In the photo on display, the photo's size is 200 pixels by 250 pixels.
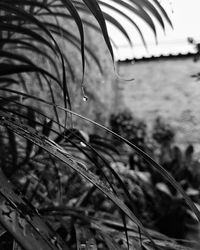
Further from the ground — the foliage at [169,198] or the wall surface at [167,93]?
the wall surface at [167,93]

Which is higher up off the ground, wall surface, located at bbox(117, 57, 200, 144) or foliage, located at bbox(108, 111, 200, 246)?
wall surface, located at bbox(117, 57, 200, 144)

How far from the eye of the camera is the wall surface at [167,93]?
12.6 feet

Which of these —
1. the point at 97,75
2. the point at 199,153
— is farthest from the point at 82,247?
the point at 199,153

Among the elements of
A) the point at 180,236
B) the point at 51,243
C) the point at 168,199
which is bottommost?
the point at 180,236

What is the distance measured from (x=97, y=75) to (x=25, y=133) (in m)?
2.98

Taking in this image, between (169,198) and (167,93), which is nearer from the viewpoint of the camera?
(169,198)

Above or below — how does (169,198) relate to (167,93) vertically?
below

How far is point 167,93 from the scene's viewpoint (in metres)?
4.03

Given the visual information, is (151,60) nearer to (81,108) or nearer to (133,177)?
(81,108)

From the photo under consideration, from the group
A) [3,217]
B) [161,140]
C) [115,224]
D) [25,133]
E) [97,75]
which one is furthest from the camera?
[161,140]

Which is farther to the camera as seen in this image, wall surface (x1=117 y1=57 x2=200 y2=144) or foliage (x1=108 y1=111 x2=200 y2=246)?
wall surface (x1=117 y1=57 x2=200 y2=144)

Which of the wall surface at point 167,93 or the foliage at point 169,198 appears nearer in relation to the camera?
the foliage at point 169,198

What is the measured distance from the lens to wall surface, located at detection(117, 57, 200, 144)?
383cm

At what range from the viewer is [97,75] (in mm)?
3354
